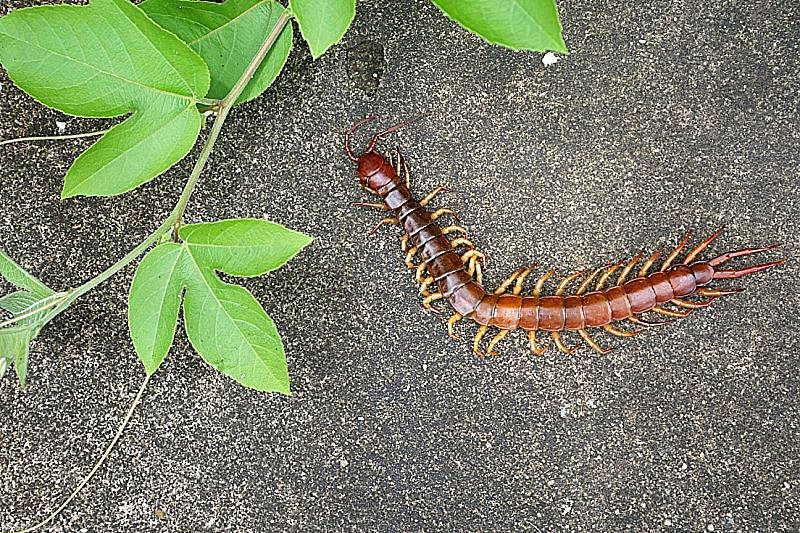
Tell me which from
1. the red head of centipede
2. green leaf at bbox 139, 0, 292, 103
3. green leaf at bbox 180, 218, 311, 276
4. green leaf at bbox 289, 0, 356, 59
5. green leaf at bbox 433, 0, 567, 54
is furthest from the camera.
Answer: the red head of centipede

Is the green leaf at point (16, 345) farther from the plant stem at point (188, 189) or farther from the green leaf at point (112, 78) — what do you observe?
the green leaf at point (112, 78)

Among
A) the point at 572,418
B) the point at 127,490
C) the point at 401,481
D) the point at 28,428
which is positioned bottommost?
the point at 572,418

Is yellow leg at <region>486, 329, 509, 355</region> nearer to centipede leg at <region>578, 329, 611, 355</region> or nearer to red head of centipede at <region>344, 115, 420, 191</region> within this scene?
centipede leg at <region>578, 329, 611, 355</region>

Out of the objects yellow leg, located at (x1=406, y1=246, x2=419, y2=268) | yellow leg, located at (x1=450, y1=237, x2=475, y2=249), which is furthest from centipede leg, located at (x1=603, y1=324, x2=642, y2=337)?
yellow leg, located at (x1=406, y1=246, x2=419, y2=268)

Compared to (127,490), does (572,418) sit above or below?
below

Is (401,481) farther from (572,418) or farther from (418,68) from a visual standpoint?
(418,68)

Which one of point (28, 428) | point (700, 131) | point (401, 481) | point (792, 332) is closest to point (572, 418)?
point (401, 481)
